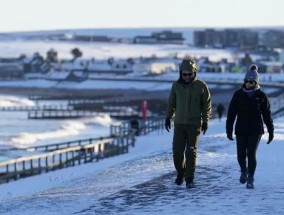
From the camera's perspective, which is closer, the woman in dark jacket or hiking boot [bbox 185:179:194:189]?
the woman in dark jacket

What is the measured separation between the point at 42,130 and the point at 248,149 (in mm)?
53845

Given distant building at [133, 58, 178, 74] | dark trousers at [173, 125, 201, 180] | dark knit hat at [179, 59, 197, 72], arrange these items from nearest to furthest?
dark knit hat at [179, 59, 197, 72]
dark trousers at [173, 125, 201, 180]
distant building at [133, 58, 178, 74]

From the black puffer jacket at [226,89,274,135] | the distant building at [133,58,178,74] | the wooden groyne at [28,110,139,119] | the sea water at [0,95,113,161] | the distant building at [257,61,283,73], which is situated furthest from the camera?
the distant building at [133,58,178,74]

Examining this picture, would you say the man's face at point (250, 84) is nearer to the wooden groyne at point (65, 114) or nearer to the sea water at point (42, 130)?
the sea water at point (42, 130)

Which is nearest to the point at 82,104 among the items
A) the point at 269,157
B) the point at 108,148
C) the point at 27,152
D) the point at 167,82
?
the point at 167,82

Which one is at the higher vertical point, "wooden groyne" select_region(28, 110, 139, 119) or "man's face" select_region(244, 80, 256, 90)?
"man's face" select_region(244, 80, 256, 90)

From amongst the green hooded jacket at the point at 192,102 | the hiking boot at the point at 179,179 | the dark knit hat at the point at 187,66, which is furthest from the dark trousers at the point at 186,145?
the dark knit hat at the point at 187,66

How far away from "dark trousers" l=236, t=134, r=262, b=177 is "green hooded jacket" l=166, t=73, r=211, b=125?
0.54 meters

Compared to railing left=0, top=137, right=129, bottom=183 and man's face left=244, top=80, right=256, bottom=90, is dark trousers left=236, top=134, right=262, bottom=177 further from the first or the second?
railing left=0, top=137, right=129, bottom=183

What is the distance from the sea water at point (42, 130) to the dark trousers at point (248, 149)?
28.9m

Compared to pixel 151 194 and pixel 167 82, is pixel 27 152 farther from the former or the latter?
pixel 167 82

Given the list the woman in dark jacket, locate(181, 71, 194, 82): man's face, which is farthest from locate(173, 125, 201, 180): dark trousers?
locate(181, 71, 194, 82): man's face

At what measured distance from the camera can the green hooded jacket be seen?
1048 centimetres

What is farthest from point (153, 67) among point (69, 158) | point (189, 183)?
point (189, 183)
